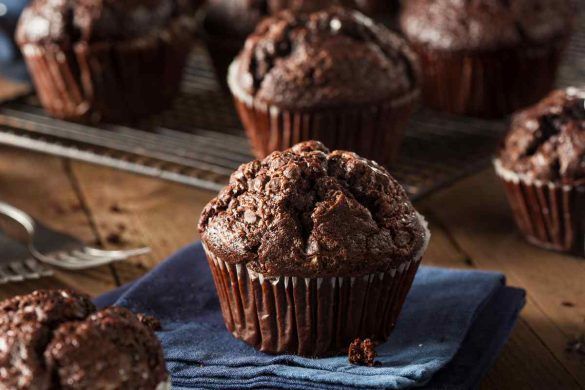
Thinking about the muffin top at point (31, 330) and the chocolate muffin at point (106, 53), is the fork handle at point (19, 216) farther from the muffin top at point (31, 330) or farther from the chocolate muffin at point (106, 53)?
the muffin top at point (31, 330)

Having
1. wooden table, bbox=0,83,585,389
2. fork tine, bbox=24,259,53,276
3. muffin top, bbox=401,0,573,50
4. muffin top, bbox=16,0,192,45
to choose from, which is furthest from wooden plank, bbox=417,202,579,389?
muffin top, bbox=16,0,192,45

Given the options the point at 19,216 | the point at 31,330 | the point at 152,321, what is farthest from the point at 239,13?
the point at 31,330

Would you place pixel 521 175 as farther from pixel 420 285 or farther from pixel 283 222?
pixel 283 222

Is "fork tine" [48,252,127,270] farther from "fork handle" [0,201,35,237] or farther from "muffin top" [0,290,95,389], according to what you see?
"muffin top" [0,290,95,389]

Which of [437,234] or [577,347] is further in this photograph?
[437,234]

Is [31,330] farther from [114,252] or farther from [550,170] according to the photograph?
[550,170]

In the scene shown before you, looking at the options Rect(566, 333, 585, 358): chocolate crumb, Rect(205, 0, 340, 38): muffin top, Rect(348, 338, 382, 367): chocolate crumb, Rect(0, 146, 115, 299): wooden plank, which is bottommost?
Rect(0, 146, 115, 299): wooden plank

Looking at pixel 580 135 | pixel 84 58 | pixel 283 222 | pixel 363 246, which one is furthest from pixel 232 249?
pixel 84 58

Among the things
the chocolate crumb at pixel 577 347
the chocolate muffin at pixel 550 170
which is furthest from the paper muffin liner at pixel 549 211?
the chocolate crumb at pixel 577 347
